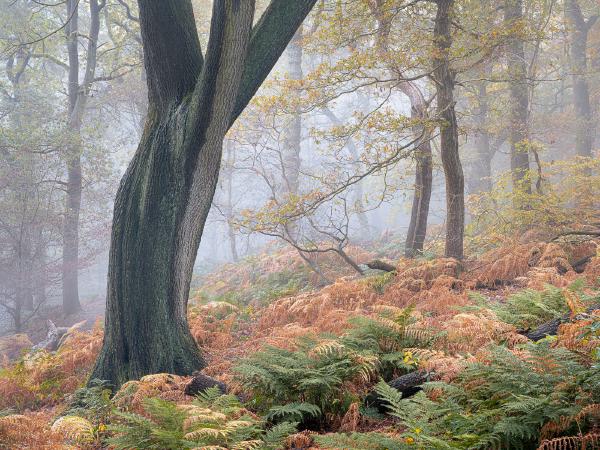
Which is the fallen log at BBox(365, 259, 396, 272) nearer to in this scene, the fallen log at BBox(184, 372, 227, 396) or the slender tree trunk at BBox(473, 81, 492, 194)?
the fallen log at BBox(184, 372, 227, 396)

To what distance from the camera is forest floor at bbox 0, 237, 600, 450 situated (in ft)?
9.34

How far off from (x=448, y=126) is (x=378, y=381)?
5258 millimetres

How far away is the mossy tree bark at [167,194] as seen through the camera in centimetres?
567

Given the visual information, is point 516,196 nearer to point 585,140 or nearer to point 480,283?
point 480,283

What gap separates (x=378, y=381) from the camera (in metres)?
4.45

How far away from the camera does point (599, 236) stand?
8.16 metres

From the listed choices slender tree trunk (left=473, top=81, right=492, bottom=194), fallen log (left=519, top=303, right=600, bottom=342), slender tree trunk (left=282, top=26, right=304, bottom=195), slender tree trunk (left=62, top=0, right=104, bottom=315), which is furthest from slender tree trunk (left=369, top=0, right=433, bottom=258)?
slender tree trunk (left=62, top=0, right=104, bottom=315)

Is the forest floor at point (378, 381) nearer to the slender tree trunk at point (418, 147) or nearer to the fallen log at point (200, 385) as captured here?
the fallen log at point (200, 385)

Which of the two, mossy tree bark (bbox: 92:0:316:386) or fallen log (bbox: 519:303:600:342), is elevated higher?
mossy tree bark (bbox: 92:0:316:386)

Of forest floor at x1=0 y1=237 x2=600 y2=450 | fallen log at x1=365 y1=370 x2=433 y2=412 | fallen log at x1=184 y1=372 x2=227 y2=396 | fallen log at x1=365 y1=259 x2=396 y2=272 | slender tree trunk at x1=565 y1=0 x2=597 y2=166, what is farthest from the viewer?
slender tree trunk at x1=565 y1=0 x2=597 y2=166

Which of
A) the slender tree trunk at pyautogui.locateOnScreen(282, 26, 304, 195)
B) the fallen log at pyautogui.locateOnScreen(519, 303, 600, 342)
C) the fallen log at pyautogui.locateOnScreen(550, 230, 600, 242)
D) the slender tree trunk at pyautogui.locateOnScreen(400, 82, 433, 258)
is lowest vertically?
the fallen log at pyautogui.locateOnScreen(519, 303, 600, 342)

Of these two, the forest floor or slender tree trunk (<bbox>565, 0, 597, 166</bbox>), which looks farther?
slender tree trunk (<bbox>565, 0, 597, 166</bbox>)

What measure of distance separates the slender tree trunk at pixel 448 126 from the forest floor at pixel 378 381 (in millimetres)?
991

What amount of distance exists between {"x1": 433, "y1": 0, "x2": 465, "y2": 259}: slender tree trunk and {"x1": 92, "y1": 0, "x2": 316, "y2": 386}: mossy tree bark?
10.4 feet
